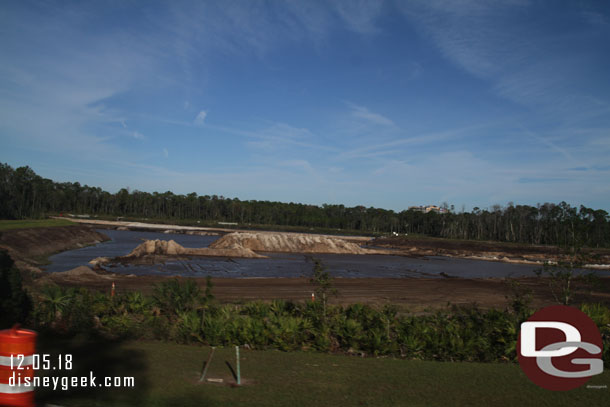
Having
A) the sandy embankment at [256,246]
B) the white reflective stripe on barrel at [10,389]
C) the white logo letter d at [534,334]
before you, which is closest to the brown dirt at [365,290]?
the white logo letter d at [534,334]

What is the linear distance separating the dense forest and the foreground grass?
332 ft

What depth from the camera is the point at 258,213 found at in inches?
7603

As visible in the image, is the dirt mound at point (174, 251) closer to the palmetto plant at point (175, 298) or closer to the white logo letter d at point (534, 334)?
the palmetto plant at point (175, 298)

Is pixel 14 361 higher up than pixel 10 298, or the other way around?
pixel 14 361

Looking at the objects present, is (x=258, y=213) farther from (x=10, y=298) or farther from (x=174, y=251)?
(x=10, y=298)

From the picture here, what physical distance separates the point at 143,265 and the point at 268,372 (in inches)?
1530

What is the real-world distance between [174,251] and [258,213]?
5364 inches

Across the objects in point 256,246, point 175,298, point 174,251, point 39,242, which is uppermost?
point 175,298

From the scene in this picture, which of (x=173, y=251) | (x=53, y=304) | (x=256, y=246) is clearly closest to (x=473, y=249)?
(x=256, y=246)

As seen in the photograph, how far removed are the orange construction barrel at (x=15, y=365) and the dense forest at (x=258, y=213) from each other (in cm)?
10414

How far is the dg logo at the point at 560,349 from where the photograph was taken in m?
10.2

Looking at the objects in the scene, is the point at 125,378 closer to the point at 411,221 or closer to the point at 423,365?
the point at 423,365

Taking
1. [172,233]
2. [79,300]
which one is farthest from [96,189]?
[79,300]

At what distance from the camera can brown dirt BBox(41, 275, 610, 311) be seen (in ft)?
93.2
